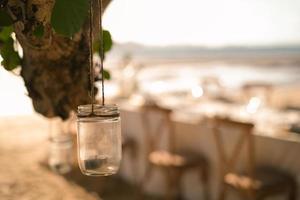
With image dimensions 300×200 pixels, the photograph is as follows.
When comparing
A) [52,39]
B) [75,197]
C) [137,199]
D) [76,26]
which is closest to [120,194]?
[137,199]

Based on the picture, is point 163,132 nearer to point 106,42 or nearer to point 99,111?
point 106,42

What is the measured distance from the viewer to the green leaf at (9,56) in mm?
1032

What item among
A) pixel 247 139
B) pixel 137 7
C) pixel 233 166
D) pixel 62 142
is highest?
pixel 137 7

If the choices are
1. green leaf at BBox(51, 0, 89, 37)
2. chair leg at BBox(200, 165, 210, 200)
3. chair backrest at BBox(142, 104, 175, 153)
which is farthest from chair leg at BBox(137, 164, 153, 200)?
green leaf at BBox(51, 0, 89, 37)

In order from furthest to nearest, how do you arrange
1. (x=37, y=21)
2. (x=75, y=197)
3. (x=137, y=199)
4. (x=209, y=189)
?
(x=137, y=199) < (x=209, y=189) < (x=75, y=197) < (x=37, y=21)

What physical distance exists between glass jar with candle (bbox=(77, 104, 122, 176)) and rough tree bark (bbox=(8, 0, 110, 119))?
0.77 ft

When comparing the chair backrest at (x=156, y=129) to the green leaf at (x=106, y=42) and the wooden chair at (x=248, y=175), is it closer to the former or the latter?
the wooden chair at (x=248, y=175)

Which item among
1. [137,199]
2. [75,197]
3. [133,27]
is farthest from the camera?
[137,199]

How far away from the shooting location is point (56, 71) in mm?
1060

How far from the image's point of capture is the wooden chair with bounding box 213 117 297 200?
2531mm

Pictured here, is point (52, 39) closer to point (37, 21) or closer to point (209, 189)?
point (37, 21)

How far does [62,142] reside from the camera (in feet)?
4.33

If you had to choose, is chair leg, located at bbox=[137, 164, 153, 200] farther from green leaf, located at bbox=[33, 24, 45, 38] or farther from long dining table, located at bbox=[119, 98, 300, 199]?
green leaf, located at bbox=[33, 24, 45, 38]

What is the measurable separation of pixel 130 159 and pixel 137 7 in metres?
2.58
